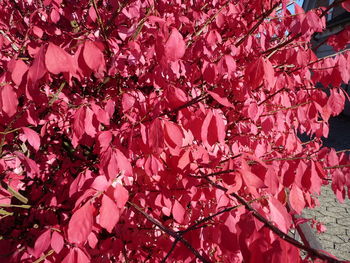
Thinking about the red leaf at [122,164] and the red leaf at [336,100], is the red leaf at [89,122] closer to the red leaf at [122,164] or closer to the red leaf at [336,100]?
the red leaf at [122,164]

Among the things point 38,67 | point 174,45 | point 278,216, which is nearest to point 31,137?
point 38,67

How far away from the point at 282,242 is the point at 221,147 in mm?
1293

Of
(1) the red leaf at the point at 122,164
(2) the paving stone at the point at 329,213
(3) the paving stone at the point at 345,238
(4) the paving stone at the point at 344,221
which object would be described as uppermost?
(1) the red leaf at the point at 122,164

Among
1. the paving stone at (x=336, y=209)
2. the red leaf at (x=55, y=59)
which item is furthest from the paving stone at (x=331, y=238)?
the red leaf at (x=55, y=59)

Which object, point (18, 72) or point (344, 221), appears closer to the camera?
point (18, 72)

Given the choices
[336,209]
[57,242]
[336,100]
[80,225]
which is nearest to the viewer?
[80,225]

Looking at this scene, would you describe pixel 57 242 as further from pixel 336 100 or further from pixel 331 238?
pixel 331 238

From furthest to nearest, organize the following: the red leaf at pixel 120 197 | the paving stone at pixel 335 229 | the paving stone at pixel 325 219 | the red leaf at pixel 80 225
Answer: the paving stone at pixel 325 219
the paving stone at pixel 335 229
the red leaf at pixel 120 197
the red leaf at pixel 80 225

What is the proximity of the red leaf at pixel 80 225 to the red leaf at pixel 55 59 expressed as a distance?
617 mm

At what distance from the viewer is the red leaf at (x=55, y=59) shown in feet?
3.63

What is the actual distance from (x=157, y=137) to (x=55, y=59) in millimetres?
589

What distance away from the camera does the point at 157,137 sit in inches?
51.8

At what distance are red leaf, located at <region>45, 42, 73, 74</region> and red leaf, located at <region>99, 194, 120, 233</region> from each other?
62cm

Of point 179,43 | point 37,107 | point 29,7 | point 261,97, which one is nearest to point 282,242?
point 179,43
